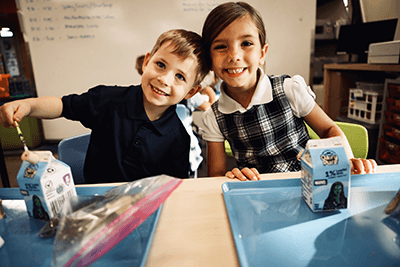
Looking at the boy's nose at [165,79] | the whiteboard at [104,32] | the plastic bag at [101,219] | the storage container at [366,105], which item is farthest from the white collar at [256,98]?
the whiteboard at [104,32]

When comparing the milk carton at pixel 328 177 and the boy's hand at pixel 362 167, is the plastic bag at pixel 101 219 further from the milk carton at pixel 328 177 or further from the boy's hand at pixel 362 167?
the boy's hand at pixel 362 167

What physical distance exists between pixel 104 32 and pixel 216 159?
8.56 ft

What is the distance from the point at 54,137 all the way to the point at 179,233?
126 inches

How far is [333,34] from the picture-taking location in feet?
10.6

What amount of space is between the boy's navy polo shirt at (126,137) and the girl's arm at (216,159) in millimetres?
92

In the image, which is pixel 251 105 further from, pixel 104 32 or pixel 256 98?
pixel 104 32

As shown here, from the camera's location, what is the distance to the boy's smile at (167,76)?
0.75 metres

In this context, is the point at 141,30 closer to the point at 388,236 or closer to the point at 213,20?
the point at 213,20

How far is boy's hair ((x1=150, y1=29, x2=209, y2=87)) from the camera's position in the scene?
0.76m

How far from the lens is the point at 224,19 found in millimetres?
771

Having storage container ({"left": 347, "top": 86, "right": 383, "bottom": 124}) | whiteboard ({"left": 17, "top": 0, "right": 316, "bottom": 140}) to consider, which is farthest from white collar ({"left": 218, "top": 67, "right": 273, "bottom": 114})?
whiteboard ({"left": 17, "top": 0, "right": 316, "bottom": 140})

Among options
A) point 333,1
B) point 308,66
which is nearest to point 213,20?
point 308,66

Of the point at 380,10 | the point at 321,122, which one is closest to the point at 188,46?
the point at 321,122

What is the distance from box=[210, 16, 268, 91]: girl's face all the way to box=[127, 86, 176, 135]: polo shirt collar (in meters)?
0.24
